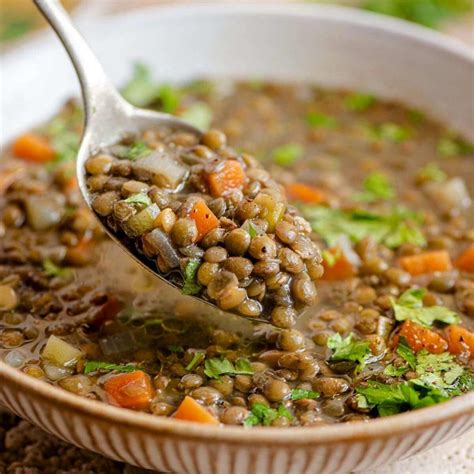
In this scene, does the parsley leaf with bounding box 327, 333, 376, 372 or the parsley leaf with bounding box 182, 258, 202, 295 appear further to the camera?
the parsley leaf with bounding box 327, 333, 376, 372

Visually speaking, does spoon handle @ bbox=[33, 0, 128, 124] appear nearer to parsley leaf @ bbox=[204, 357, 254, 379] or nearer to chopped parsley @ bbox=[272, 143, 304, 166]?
chopped parsley @ bbox=[272, 143, 304, 166]

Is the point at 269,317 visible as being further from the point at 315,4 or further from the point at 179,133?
the point at 315,4

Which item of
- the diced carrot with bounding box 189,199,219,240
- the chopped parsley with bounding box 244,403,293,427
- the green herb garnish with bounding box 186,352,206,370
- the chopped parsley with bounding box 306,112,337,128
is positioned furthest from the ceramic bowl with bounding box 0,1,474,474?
the chopped parsley with bounding box 244,403,293,427

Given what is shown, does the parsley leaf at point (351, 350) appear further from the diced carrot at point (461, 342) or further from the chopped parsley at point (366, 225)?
the chopped parsley at point (366, 225)

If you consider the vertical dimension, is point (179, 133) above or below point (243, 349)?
above

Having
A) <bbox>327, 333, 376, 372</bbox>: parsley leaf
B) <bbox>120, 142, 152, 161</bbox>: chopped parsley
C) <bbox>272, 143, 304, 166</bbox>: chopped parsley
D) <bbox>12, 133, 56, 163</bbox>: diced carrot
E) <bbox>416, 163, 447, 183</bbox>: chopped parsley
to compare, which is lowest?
<bbox>12, 133, 56, 163</bbox>: diced carrot

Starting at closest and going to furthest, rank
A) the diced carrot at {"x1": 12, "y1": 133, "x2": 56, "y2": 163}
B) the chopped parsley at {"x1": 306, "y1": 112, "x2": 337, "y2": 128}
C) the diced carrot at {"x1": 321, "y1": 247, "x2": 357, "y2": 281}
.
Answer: the diced carrot at {"x1": 321, "y1": 247, "x2": 357, "y2": 281} → the diced carrot at {"x1": 12, "y1": 133, "x2": 56, "y2": 163} → the chopped parsley at {"x1": 306, "y1": 112, "x2": 337, "y2": 128}

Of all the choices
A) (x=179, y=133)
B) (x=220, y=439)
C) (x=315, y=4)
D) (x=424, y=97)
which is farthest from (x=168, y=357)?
(x=315, y=4)
